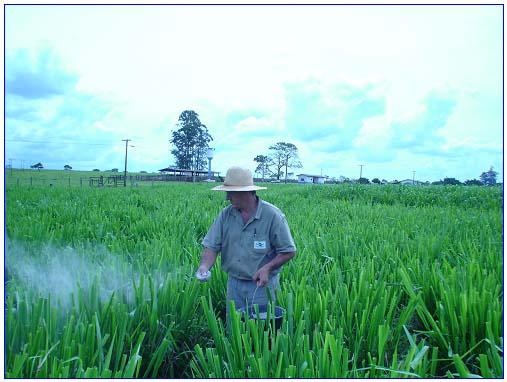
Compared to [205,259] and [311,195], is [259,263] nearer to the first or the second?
[205,259]

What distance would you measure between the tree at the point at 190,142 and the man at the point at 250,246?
63cm

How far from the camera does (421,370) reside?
4.94ft

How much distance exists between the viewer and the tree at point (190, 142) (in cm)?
242

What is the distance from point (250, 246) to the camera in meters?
2.03

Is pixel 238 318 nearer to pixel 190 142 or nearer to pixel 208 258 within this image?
pixel 208 258

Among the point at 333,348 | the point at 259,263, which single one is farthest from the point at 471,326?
the point at 259,263

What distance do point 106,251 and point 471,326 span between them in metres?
2.48

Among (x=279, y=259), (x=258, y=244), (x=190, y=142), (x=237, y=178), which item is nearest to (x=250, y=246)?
(x=258, y=244)

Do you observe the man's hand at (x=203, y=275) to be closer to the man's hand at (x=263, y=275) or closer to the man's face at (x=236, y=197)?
the man's hand at (x=263, y=275)

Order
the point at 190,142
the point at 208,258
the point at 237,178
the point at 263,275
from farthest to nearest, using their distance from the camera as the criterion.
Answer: the point at 190,142, the point at 208,258, the point at 263,275, the point at 237,178

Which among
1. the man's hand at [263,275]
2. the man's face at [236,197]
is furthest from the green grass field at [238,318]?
the man's face at [236,197]

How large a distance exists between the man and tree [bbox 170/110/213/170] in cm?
63

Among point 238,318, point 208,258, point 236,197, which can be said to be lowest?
point 238,318

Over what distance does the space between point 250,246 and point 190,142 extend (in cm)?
100
